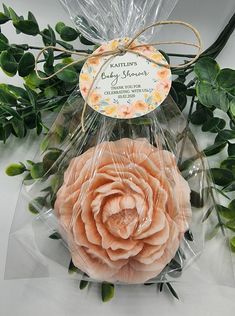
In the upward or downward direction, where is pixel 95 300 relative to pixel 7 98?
downward

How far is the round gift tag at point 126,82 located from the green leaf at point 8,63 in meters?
0.17

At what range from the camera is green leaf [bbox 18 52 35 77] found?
0.84 m

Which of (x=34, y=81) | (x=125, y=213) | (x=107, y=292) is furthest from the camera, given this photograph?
(x=34, y=81)

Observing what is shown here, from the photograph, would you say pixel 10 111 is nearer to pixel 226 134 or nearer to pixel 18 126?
pixel 18 126

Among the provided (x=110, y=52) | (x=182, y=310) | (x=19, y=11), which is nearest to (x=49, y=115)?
(x=110, y=52)

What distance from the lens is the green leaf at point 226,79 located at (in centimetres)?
74

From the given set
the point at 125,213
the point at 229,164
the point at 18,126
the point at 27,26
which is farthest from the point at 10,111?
the point at 229,164

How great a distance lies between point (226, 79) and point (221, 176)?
6.6 inches

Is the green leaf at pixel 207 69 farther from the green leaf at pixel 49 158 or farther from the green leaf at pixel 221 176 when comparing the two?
the green leaf at pixel 49 158

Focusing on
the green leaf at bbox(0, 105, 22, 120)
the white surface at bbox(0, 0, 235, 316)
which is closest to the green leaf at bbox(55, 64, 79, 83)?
the green leaf at bbox(0, 105, 22, 120)

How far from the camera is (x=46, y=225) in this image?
75 cm

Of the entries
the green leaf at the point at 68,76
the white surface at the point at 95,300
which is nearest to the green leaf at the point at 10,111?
the green leaf at the point at 68,76

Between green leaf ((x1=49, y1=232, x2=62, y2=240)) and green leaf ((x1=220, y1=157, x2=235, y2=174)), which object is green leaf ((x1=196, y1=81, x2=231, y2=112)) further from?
green leaf ((x1=49, y1=232, x2=62, y2=240))

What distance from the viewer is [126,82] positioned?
0.73m
